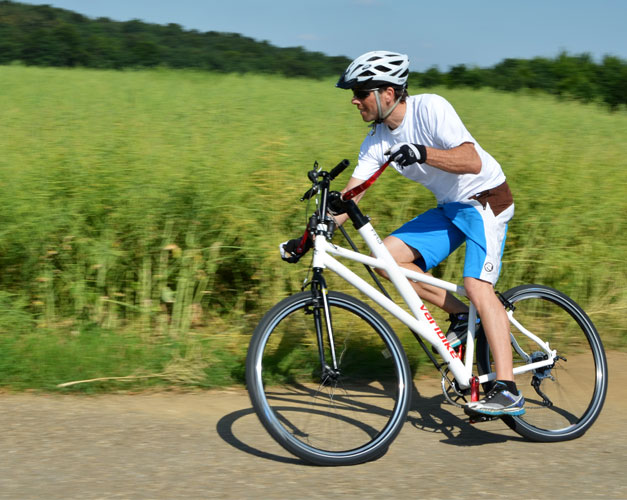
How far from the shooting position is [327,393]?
4219 mm

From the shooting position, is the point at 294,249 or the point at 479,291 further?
the point at 479,291

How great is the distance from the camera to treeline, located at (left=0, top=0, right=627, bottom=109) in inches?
1161

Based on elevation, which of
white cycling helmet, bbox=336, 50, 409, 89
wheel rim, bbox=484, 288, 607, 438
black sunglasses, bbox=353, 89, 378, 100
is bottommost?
wheel rim, bbox=484, 288, 607, 438

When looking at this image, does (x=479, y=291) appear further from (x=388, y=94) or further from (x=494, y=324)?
(x=388, y=94)

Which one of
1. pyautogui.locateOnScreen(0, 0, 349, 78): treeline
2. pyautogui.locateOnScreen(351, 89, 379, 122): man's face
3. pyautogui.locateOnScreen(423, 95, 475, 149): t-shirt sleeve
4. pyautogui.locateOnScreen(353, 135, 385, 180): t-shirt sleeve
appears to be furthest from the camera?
pyautogui.locateOnScreen(0, 0, 349, 78): treeline

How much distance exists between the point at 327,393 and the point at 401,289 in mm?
715

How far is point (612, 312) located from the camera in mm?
6613

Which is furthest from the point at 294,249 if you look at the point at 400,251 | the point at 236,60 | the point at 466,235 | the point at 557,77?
the point at 236,60

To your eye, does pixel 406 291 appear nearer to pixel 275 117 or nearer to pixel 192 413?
pixel 192 413

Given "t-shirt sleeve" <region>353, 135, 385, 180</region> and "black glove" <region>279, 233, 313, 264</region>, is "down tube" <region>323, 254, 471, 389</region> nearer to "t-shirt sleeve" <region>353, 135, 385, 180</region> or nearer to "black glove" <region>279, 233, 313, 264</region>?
"black glove" <region>279, 233, 313, 264</region>

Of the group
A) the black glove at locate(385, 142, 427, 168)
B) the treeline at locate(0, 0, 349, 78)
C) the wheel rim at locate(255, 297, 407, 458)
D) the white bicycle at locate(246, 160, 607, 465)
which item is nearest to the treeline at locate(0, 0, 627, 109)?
the treeline at locate(0, 0, 349, 78)

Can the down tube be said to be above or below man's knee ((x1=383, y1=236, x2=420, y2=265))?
below

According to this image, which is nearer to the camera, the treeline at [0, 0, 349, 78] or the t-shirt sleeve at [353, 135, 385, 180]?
the t-shirt sleeve at [353, 135, 385, 180]

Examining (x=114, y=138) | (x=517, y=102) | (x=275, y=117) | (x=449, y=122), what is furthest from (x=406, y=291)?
(x=517, y=102)
